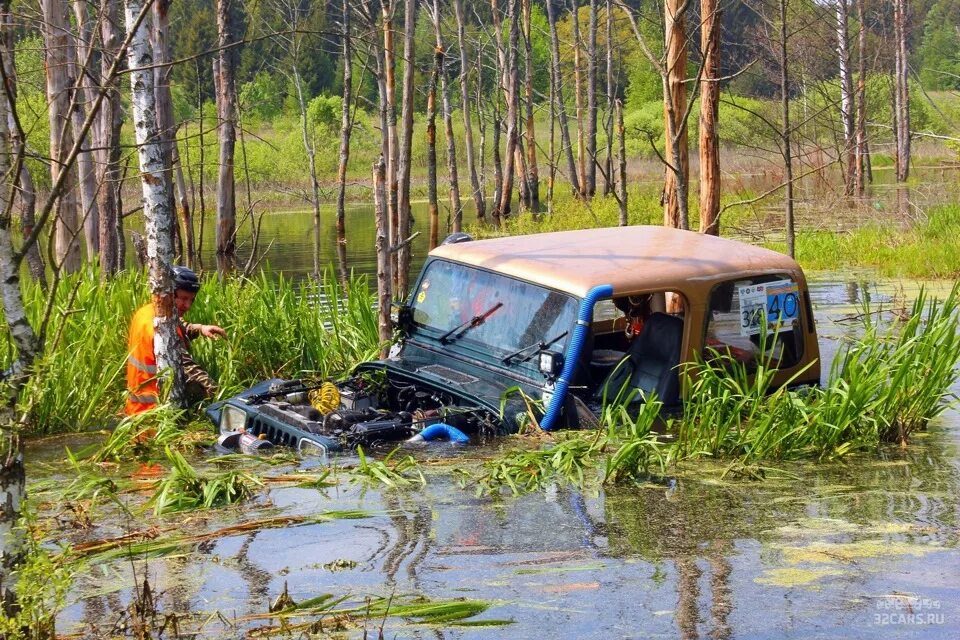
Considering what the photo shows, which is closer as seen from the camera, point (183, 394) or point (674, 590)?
point (674, 590)

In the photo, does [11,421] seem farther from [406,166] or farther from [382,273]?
[406,166]

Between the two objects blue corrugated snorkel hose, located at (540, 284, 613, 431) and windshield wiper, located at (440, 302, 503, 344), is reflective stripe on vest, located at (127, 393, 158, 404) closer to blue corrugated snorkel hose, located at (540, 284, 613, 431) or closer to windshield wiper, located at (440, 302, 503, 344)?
windshield wiper, located at (440, 302, 503, 344)

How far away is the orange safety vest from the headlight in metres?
0.65

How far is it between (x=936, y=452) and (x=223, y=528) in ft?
14.0

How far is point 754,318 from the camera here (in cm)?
735

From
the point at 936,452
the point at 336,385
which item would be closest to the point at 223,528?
the point at 336,385

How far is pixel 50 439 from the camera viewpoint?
25.8 feet

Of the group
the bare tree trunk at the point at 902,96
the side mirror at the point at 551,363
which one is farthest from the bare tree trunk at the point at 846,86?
the side mirror at the point at 551,363

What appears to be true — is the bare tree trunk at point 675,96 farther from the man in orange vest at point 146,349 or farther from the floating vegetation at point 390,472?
the floating vegetation at point 390,472

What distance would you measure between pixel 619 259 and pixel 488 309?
864mm

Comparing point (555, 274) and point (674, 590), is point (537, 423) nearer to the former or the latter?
point (555, 274)

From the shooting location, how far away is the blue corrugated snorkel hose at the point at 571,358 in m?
6.68

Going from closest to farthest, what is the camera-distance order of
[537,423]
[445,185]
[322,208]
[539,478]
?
[539,478], [537,423], [322,208], [445,185]

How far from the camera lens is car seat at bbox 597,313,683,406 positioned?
23.3 feet
